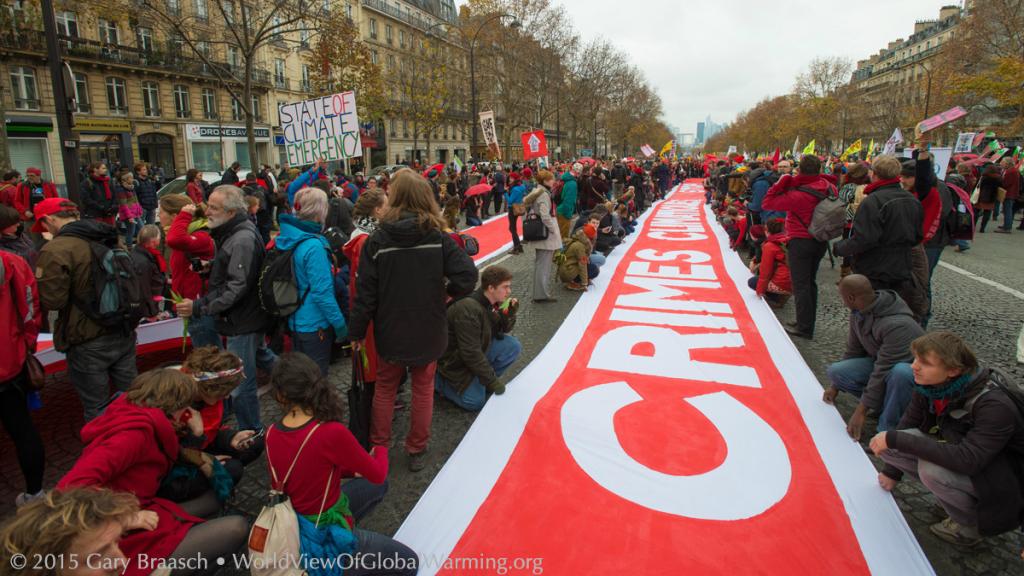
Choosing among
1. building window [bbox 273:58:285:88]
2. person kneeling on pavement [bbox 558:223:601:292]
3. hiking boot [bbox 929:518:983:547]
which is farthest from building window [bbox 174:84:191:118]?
hiking boot [bbox 929:518:983:547]

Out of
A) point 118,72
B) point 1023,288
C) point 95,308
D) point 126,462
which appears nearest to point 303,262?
point 95,308

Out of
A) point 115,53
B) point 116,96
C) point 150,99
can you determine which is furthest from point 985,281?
point 150,99

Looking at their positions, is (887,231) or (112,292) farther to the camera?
(887,231)

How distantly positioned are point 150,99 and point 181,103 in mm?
1788

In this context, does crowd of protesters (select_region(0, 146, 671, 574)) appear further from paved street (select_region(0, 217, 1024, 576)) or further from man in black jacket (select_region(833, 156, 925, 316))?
man in black jacket (select_region(833, 156, 925, 316))

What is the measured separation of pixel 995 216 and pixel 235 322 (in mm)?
21174

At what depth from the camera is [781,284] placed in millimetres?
7164

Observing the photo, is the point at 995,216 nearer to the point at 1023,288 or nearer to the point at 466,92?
the point at 1023,288

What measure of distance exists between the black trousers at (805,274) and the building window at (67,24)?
3519 centimetres

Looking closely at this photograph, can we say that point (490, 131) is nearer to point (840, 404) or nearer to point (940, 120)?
point (940, 120)

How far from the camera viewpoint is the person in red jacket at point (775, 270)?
7133 millimetres

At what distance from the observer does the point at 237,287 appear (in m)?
3.62

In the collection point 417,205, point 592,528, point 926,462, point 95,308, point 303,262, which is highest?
point 417,205

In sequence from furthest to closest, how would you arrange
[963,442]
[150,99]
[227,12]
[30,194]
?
[150,99]
[227,12]
[30,194]
[963,442]
